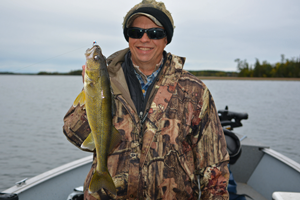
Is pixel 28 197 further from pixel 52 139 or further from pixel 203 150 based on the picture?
pixel 52 139

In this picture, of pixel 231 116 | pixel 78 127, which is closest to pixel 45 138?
pixel 231 116

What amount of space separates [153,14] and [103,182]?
1.73 m

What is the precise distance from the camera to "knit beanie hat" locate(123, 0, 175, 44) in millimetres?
2516

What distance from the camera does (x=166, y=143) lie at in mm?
2365

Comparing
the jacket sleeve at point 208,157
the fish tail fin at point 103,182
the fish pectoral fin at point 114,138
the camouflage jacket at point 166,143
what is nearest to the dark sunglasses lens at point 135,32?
the camouflage jacket at point 166,143

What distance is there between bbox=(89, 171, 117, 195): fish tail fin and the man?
0.15m

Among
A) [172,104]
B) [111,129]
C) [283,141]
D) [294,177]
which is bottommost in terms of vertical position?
[283,141]

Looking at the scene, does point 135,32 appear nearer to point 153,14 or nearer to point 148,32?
point 148,32

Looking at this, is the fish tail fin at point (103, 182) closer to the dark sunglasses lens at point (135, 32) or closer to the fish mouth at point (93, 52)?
the fish mouth at point (93, 52)

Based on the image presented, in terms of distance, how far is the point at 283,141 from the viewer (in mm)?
16797

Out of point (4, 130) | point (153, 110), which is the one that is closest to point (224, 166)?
point (153, 110)

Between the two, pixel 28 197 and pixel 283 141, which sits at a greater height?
pixel 28 197

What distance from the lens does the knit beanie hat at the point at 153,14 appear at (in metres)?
2.52

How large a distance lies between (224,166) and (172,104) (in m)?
0.84
